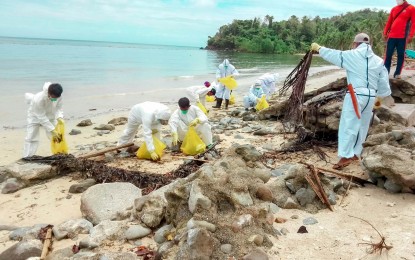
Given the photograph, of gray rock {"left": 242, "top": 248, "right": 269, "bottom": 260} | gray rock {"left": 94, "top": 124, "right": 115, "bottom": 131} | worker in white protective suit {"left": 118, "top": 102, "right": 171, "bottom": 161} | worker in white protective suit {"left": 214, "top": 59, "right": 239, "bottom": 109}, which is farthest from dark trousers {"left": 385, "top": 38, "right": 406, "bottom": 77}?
gray rock {"left": 94, "top": 124, "right": 115, "bottom": 131}

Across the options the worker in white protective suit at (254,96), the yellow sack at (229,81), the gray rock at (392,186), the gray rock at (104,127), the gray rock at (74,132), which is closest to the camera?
the gray rock at (392,186)

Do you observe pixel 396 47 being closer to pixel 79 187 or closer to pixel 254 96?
pixel 254 96

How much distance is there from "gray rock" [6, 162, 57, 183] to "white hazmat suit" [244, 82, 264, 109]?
666 centimetres

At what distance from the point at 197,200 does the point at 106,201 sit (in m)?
1.48

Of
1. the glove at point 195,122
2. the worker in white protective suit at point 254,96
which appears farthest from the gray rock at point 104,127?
the worker in white protective suit at point 254,96

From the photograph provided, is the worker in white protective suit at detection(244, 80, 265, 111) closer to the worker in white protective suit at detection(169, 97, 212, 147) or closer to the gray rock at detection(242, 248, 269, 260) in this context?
the worker in white protective suit at detection(169, 97, 212, 147)

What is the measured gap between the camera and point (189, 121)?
7.09 meters

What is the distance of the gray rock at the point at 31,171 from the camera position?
575 centimetres

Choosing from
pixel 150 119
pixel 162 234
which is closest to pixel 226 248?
pixel 162 234

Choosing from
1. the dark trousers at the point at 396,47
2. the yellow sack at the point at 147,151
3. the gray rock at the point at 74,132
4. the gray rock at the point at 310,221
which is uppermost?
the dark trousers at the point at 396,47

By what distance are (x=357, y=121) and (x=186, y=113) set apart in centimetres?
301

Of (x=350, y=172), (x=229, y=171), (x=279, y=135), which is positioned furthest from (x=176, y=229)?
(x=279, y=135)

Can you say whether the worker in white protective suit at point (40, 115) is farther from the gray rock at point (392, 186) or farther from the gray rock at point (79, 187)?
the gray rock at point (392, 186)

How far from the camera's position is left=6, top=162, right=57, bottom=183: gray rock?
575cm
